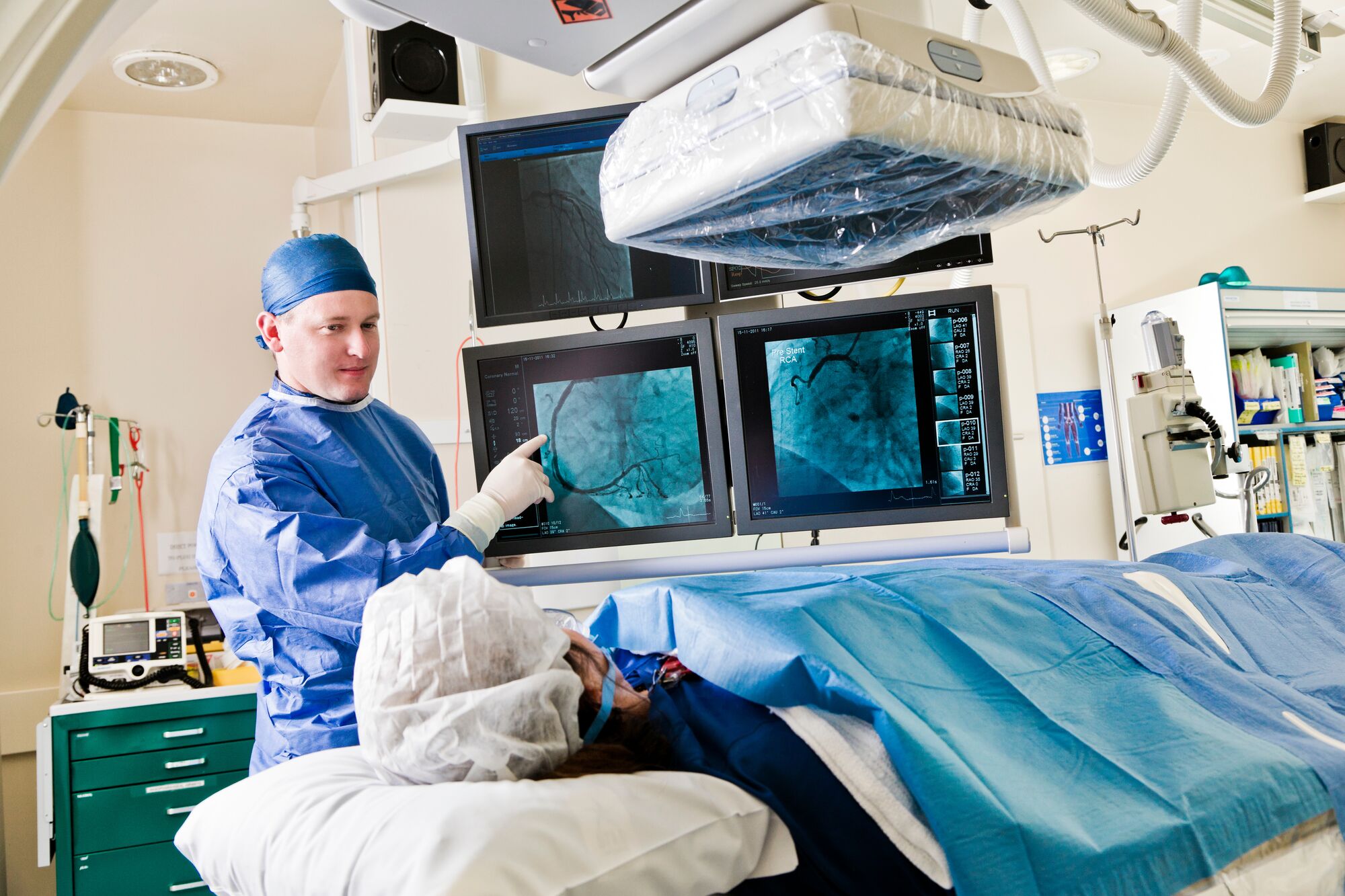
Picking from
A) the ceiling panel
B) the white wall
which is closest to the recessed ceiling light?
the white wall

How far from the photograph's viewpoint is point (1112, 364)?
436 cm

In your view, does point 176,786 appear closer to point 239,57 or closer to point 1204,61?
point 239,57

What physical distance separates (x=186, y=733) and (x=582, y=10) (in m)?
2.56

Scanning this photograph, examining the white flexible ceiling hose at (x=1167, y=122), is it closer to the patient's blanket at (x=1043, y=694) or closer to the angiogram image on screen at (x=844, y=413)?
the angiogram image on screen at (x=844, y=413)

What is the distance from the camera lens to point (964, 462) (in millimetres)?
2027

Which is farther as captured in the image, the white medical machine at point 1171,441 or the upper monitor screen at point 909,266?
the white medical machine at point 1171,441

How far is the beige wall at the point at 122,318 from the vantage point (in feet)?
10.8

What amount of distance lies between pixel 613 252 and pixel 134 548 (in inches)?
89.9

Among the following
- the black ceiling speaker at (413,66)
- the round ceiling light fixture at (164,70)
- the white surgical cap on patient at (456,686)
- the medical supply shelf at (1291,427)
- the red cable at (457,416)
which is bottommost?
the white surgical cap on patient at (456,686)

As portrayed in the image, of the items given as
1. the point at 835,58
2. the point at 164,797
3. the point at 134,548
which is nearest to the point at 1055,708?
the point at 835,58

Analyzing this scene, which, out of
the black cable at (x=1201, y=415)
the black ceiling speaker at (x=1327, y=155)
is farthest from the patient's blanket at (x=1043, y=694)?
the black ceiling speaker at (x=1327, y=155)

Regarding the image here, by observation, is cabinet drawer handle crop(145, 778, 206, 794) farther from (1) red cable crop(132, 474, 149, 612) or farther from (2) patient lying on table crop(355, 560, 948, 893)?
(2) patient lying on table crop(355, 560, 948, 893)

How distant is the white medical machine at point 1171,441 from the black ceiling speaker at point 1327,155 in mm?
3420

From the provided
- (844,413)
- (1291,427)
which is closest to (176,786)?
(844,413)
